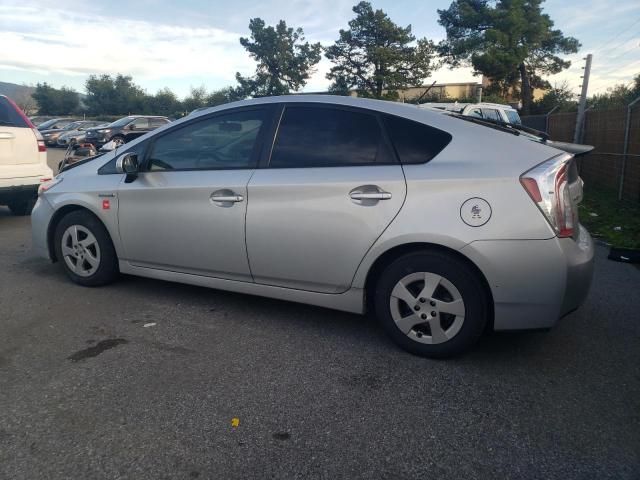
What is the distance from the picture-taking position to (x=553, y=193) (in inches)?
122

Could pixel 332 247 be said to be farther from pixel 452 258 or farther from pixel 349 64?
pixel 349 64

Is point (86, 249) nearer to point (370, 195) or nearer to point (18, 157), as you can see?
point (370, 195)

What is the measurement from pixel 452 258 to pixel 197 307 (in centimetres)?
214

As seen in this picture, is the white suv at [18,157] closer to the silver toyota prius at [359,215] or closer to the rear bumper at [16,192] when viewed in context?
the rear bumper at [16,192]

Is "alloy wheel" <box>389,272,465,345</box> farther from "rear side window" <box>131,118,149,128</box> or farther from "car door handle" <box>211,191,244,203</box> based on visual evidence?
"rear side window" <box>131,118,149,128</box>

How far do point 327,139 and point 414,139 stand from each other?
620 millimetres

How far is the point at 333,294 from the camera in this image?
364cm

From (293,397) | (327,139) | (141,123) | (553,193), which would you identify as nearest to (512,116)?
(327,139)

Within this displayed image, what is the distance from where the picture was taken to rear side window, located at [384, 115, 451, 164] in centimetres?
338

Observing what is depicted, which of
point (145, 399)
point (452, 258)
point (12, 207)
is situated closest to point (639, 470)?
point (452, 258)

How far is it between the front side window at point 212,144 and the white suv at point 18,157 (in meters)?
4.02

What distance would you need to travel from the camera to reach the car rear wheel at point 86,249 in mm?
4582

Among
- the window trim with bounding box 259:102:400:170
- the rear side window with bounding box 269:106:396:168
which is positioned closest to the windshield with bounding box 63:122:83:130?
the window trim with bounding box 259:102:400:170

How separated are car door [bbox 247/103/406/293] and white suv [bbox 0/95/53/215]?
5.05m
